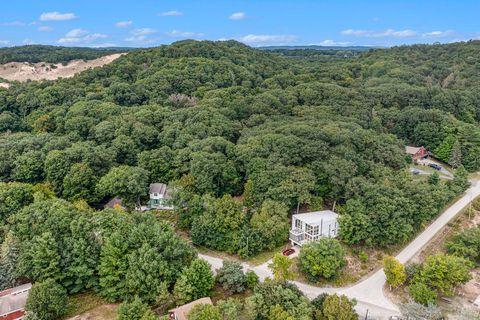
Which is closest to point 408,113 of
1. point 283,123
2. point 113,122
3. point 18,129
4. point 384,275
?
point 283,123

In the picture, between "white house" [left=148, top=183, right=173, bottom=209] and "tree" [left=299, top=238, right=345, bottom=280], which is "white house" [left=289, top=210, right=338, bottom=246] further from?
"white house" [left=148, top=183, right=173, bottom=209]

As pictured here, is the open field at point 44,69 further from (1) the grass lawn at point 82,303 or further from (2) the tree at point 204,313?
(2) the tree at point 204,313

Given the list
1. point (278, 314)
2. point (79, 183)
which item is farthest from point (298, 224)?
point (79, 183)

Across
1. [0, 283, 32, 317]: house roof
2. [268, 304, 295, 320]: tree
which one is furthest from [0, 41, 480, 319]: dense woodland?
[268, 304, 295, 320]: tree

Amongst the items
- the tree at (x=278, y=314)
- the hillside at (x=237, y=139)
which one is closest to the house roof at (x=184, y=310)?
the tree at (x=278, y=314)

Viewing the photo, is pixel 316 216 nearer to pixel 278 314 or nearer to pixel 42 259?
pixel 278 314

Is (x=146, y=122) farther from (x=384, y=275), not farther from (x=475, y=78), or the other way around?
(x=475, y=78)
